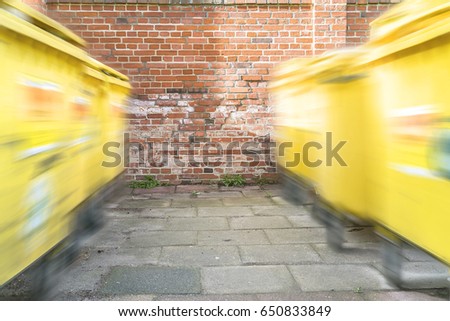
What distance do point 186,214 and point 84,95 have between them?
6.75ft

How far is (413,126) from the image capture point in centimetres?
208

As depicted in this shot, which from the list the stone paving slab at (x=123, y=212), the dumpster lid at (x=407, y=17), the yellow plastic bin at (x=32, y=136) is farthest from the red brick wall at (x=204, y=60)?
the dumpster lid at (x=407, y=17)

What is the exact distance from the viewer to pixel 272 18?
5871 millimetres

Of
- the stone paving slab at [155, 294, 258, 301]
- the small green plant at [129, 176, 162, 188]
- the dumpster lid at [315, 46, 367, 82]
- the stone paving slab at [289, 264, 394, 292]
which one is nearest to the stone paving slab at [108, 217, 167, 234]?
the small green plant at [129, 176, 162, 188]

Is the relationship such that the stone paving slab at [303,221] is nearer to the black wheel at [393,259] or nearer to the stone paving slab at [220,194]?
the stone paving slab at [220,194]

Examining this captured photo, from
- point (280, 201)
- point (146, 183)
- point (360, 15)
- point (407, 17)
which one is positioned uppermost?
point (360, 15)

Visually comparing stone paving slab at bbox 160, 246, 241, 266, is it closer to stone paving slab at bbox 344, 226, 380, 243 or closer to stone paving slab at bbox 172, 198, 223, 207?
stone paving slab at bbox 344, 226, 380, 243

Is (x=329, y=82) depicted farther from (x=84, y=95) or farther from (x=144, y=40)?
(x=144, y=40)

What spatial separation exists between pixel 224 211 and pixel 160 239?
46.3 inches

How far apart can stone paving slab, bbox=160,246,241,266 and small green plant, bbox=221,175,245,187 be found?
2.46m

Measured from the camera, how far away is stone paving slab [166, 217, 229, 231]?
13.6 ft

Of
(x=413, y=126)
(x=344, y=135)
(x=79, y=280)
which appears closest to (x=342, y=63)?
(x=344, y=135)

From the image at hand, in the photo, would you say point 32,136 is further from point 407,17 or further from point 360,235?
point 360,235

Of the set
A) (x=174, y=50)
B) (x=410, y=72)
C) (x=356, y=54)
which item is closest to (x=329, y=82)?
(x=356, y=54)
